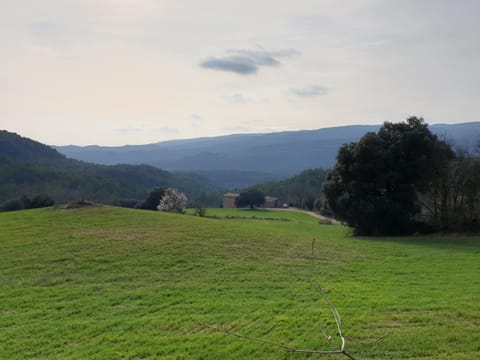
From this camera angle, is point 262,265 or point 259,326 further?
point 262,265

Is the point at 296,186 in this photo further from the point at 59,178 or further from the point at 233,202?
the point at 59,178

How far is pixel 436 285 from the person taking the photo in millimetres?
12320

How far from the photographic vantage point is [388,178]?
105 ft

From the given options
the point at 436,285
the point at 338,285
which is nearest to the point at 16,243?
the point at 338,285

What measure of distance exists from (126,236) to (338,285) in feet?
44.5

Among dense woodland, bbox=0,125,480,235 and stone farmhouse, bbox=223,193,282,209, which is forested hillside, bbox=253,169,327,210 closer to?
stone farmhouse, bbox=223,193,282,209

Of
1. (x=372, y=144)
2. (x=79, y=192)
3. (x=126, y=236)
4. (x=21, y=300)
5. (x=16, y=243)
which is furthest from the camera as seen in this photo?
(x=79, y=192)

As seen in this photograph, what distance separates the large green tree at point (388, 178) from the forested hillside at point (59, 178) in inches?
1885

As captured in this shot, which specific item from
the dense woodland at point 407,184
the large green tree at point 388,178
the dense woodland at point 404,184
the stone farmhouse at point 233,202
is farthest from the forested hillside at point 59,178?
the dense woodland at point 407,184

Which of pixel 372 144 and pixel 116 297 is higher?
pixel 372 144

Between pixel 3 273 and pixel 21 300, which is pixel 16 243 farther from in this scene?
pixel 21 300

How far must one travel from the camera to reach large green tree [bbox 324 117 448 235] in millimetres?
31688

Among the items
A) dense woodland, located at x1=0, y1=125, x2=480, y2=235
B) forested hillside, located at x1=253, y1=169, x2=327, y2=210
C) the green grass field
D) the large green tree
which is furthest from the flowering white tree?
forested hillside, located at x1=253, y1=169, x2=327, y2=210

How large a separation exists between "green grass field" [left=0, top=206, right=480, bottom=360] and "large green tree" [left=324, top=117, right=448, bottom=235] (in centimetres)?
1097
